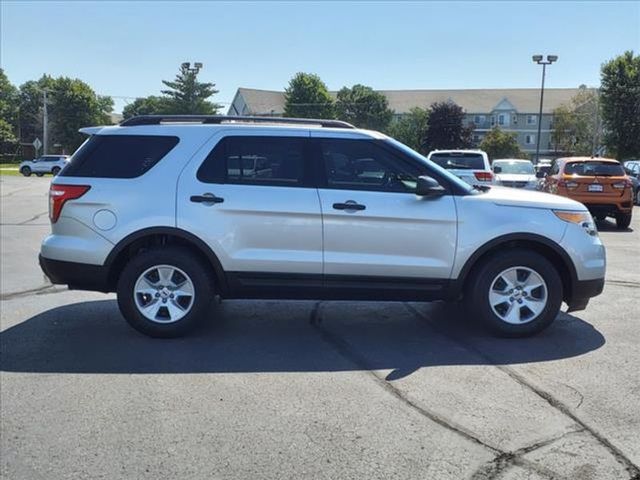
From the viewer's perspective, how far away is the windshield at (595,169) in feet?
49.3

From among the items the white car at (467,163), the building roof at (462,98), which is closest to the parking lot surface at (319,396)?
the white car at (467,163)

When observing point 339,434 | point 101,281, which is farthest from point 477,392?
point 101,281

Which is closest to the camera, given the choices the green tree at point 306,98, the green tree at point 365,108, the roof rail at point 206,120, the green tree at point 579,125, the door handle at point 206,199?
the door handle at point 206,199

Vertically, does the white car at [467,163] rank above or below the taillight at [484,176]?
above

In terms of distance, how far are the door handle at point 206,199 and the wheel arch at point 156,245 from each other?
30 centimetres

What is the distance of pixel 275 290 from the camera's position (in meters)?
5.50

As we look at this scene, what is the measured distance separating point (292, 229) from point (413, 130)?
2822 inches

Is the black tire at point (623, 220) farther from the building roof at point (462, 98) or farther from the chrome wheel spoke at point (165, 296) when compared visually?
the building roof at point (462, 98)

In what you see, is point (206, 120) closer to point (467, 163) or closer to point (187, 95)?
point (467, 163)

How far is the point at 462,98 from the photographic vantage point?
99312 mm

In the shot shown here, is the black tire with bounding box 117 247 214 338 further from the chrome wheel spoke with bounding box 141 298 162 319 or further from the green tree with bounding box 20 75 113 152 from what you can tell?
the green tree with bounding box 20 75 113 152

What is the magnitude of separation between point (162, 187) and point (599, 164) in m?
13.0

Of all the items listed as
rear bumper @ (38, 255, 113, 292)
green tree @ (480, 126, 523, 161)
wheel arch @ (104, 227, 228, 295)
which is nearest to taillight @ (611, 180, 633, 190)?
wheel arch @ (104, 227, 228, 295)

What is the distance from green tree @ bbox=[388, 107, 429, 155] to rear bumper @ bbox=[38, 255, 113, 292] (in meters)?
66.2
